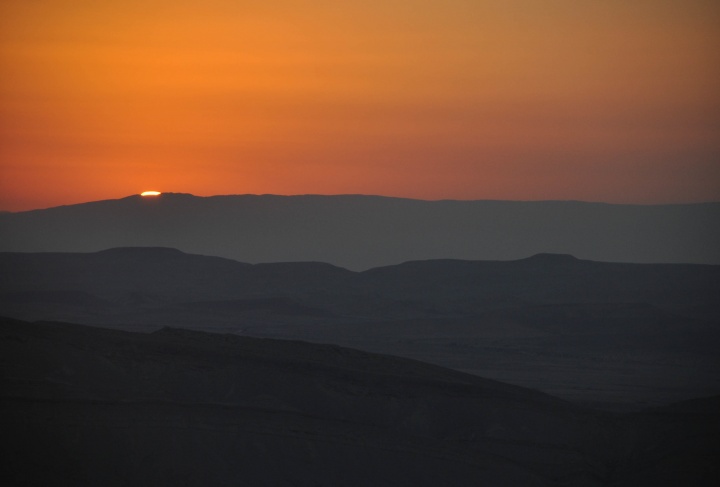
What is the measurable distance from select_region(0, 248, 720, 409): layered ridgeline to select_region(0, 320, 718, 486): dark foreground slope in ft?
42.2

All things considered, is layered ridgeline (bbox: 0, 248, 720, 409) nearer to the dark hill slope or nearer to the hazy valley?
the hazy valley

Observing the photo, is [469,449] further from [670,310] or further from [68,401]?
[670,310]

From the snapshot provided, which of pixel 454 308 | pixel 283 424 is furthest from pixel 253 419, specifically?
pixel 454 308

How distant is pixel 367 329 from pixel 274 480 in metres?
51.1

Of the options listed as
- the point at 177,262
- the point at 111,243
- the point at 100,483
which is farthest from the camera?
the point at 111,243

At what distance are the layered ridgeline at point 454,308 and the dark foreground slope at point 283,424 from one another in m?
12.9

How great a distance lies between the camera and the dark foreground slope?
2439 cm

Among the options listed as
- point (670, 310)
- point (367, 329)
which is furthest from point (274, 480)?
point (670, 310)

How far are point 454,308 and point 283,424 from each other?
65.3 m

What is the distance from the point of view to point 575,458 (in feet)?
98.4

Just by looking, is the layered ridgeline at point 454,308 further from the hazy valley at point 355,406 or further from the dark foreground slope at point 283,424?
the dark foreground slope at point 283,424

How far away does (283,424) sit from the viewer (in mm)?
27297

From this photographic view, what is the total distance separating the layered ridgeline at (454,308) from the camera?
198ft

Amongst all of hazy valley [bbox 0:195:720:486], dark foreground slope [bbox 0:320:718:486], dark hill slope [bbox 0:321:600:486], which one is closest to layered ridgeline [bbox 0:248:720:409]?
hazy valley [bbox 0:195:720:486]
